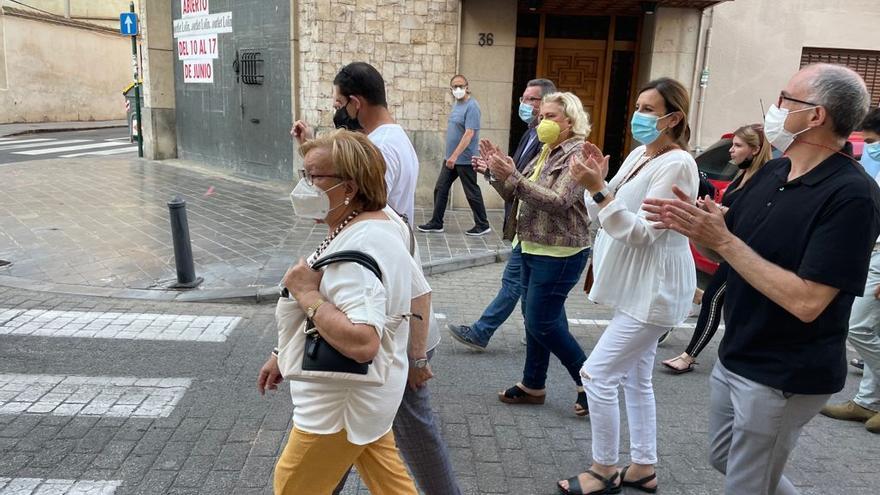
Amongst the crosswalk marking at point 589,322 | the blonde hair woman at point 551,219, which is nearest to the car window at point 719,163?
the crosswalk marking at point 589,322

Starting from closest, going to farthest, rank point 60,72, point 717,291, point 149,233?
1. point 717,291
2. point 149,233
3. point 60,72

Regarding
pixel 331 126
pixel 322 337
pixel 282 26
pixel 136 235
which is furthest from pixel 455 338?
pixel 282 26

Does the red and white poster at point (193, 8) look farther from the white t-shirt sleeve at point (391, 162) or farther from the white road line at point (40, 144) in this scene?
the white t-shirt sleeve at point (391, 162)

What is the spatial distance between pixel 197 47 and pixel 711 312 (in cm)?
→ 1280

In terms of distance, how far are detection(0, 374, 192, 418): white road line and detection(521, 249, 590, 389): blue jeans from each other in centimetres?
224

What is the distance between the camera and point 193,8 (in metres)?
14.3

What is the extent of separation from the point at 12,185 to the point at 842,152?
41.9ft

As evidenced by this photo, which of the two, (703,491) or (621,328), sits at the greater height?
(621,328)

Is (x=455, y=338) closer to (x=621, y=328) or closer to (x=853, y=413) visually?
(x=621, y=328)

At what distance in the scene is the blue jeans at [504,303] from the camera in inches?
189

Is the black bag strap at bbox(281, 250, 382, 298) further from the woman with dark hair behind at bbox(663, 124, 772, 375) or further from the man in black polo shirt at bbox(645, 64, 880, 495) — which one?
the woman with dark hair behind at bbox(663, 124, 772, 375)

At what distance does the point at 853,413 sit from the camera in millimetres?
4254

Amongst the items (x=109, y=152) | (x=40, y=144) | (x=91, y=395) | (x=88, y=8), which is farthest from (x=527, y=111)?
(x=88, y=8)

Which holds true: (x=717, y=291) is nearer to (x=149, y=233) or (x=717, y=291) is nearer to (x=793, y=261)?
(x=793, y=261)
